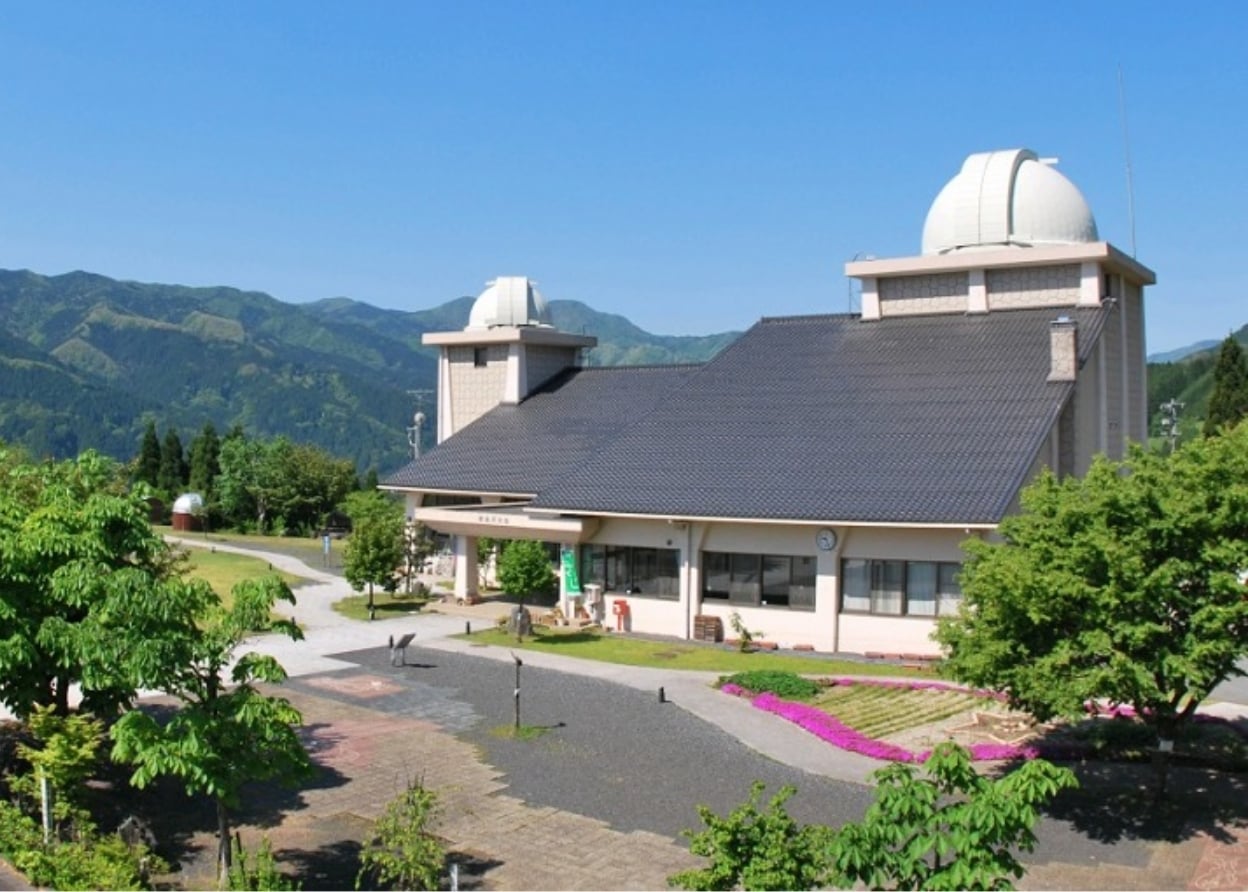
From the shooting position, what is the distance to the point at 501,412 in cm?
4428

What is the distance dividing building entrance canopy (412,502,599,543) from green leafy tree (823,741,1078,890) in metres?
23.0

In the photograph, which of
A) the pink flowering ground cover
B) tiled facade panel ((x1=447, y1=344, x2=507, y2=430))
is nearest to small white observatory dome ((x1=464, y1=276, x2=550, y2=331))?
tiled facade panel ((x1=447, y1=344, x2=507, y2=430))

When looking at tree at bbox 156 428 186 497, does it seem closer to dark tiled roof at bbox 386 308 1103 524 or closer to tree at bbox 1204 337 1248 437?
dark tiled roof at bbox 386 308 1103 524

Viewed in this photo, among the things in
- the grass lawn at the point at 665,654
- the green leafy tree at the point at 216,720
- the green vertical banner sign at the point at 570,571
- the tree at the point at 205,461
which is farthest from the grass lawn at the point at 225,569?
the green leafy tree at the point at 216,720

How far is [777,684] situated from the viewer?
25391 mm

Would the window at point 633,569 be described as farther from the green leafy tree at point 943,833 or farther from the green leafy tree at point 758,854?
the green leafy tree at point 943,833

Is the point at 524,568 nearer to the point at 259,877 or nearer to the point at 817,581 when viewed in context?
the point at 817,581

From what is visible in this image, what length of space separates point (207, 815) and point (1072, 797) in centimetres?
1252

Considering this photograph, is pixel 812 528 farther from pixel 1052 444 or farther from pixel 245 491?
pixel 245 491

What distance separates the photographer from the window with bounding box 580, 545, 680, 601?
32750 millimetres

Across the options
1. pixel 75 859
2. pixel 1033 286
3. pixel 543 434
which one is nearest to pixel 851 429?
pixel 1033 286

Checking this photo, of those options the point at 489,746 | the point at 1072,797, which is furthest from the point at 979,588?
the point at 489,746

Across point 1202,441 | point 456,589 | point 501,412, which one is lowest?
point 456,589

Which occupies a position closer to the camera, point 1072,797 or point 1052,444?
point 1072,797
